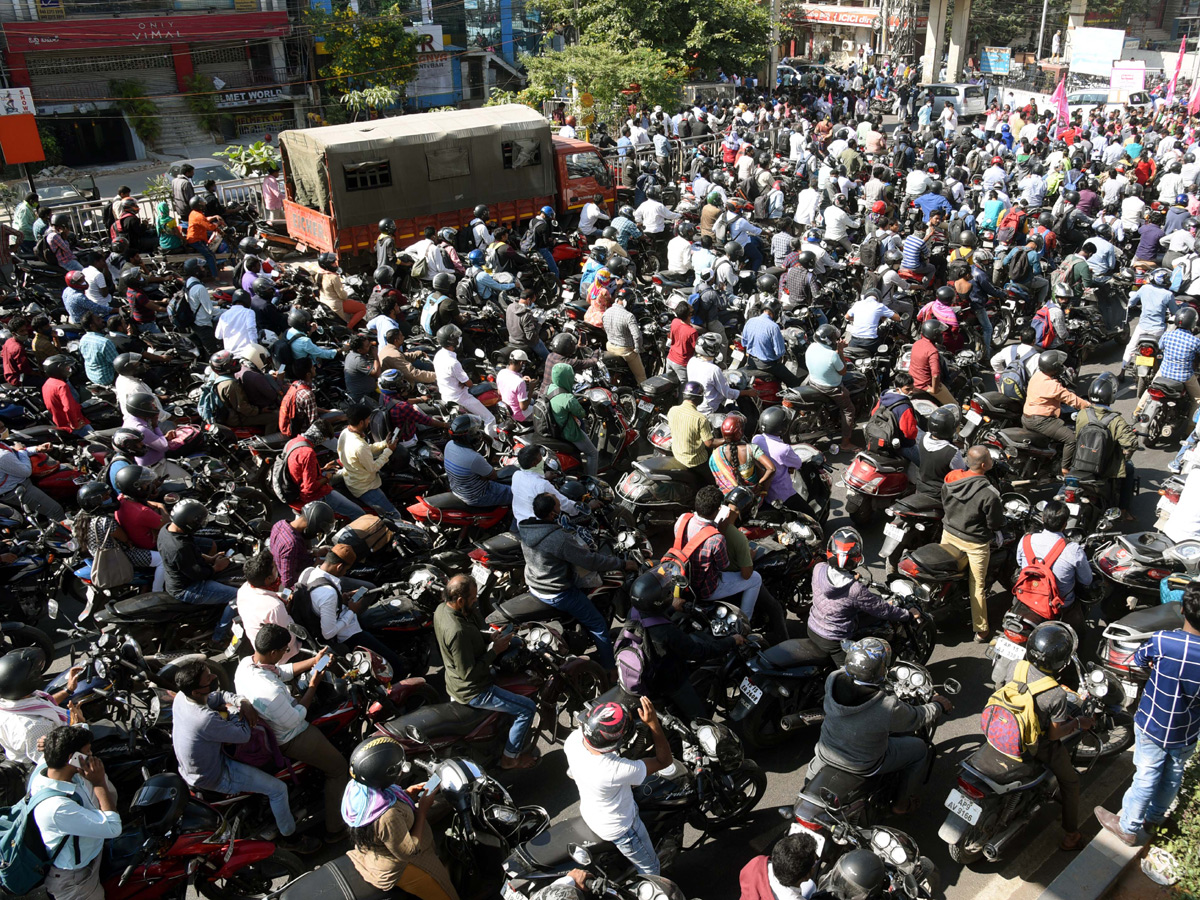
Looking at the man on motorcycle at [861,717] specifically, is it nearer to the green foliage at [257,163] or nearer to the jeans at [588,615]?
the jeans at [588,615]

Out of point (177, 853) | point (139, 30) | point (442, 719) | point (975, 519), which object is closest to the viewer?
point (177, 853)

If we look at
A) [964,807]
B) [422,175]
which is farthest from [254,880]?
[422,175]

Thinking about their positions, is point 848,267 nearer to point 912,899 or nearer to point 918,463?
point 918,463

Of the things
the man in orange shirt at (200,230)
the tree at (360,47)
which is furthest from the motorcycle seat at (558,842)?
the tree at (360,47)

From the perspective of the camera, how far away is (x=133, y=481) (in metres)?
7.08

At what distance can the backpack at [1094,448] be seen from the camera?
7875 millimetres

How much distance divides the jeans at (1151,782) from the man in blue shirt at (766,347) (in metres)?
5.64

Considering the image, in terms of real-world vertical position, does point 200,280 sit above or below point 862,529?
above

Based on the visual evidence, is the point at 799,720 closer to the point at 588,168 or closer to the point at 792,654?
the point at 792,654

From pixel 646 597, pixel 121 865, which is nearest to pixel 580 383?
pixel 646 597

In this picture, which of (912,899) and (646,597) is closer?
(912,899)

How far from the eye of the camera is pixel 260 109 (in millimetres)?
34250

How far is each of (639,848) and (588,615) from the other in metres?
2.19

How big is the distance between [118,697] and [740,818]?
155 inches
